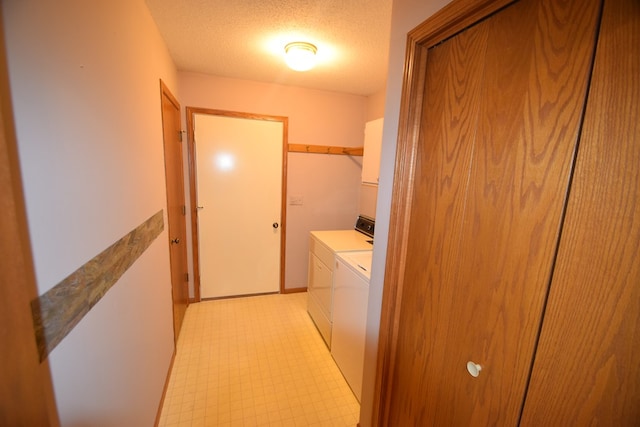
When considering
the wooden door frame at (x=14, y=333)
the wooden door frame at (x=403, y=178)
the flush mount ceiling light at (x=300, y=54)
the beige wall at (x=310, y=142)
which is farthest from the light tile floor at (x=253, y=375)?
the flush mount ceiling light at (x=300, y=54)

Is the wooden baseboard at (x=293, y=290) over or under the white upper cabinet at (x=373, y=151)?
under

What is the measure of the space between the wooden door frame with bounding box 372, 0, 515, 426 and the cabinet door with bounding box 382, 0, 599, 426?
0.03m

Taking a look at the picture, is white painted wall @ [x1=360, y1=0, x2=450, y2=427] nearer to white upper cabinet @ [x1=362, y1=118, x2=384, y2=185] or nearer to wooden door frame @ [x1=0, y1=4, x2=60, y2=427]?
white upper cabinet @ [x1=362, y1=118, x2=384, y2=185]

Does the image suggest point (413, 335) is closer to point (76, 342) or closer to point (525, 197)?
point (525, 197)

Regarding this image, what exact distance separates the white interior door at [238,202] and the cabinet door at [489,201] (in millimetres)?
2139

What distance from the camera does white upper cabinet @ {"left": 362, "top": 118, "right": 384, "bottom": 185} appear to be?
2124 mm

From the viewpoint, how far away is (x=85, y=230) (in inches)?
32.7

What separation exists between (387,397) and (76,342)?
1.24 metres

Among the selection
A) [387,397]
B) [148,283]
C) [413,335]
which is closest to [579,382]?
[413,335]

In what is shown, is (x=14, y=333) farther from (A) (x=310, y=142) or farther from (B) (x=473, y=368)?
(A) (x=310, y=142)

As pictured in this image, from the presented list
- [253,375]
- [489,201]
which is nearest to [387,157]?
[489,201]

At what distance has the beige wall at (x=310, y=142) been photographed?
2.80 m

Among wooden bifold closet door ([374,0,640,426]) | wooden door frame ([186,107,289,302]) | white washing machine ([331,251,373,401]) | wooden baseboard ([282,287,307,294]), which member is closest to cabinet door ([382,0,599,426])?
wooden bifold closet door ([374,0,640,426])

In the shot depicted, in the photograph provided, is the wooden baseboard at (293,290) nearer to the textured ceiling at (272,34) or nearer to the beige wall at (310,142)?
the beige wall at (310,142)
